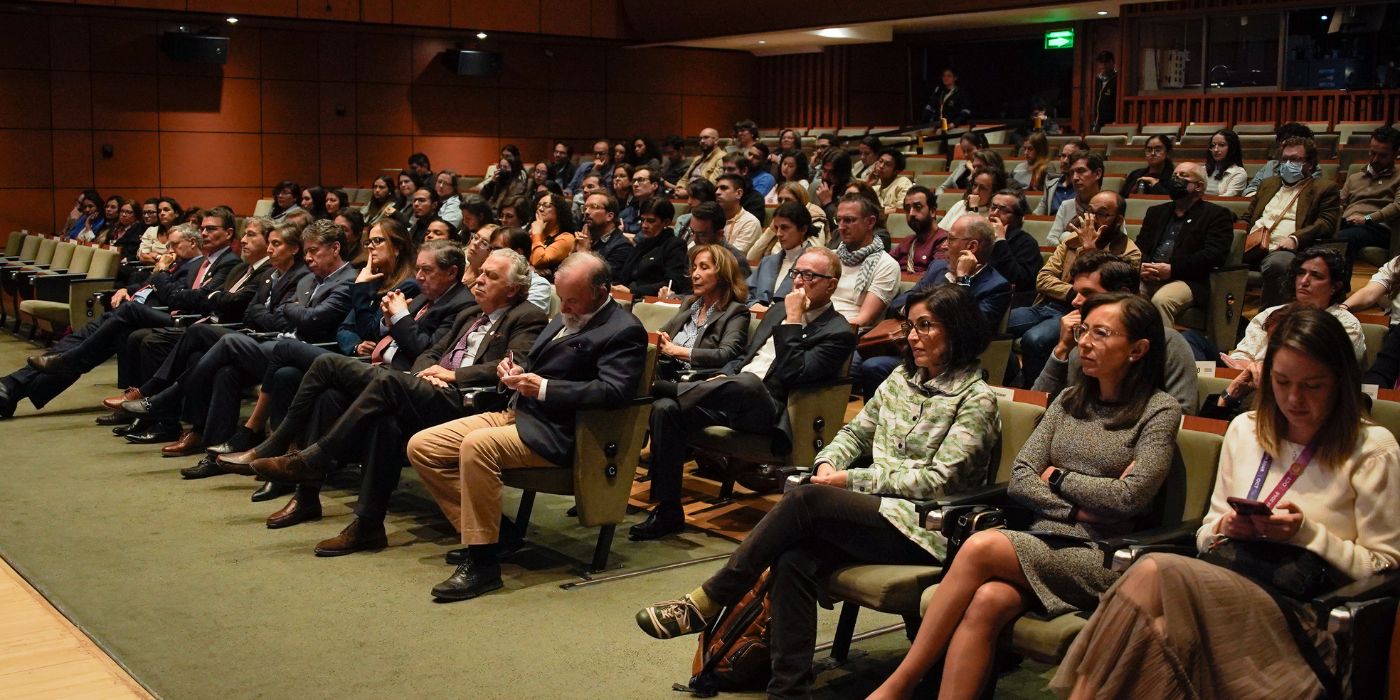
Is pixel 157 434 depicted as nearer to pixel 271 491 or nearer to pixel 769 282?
pixel 271 491

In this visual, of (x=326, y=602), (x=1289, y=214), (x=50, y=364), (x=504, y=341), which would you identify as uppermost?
(x=1289, y=214)

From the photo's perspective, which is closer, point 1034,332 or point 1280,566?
point 1280,566

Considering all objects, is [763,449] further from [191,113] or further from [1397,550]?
[191,113]

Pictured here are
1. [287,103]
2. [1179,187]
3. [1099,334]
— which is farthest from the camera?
[287,103]

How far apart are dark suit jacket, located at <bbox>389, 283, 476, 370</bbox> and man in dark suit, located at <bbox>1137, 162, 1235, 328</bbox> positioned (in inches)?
110

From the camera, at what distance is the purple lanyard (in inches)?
104

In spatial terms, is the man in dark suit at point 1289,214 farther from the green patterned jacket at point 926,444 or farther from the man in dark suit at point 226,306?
the man in dark suit at point 226,306

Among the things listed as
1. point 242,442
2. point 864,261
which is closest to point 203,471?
point 242,442

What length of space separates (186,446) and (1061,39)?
11198 mm

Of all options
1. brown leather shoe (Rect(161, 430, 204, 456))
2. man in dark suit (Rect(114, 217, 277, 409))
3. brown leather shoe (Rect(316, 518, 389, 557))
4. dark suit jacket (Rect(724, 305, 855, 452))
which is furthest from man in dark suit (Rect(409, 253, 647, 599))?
man in dark suit (Rect(114, 217, 277, 409))

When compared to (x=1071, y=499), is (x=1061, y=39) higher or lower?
higher

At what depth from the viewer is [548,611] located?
3.87 meters

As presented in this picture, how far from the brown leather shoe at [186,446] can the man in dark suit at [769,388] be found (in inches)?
94.8

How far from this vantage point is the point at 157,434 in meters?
6.24
